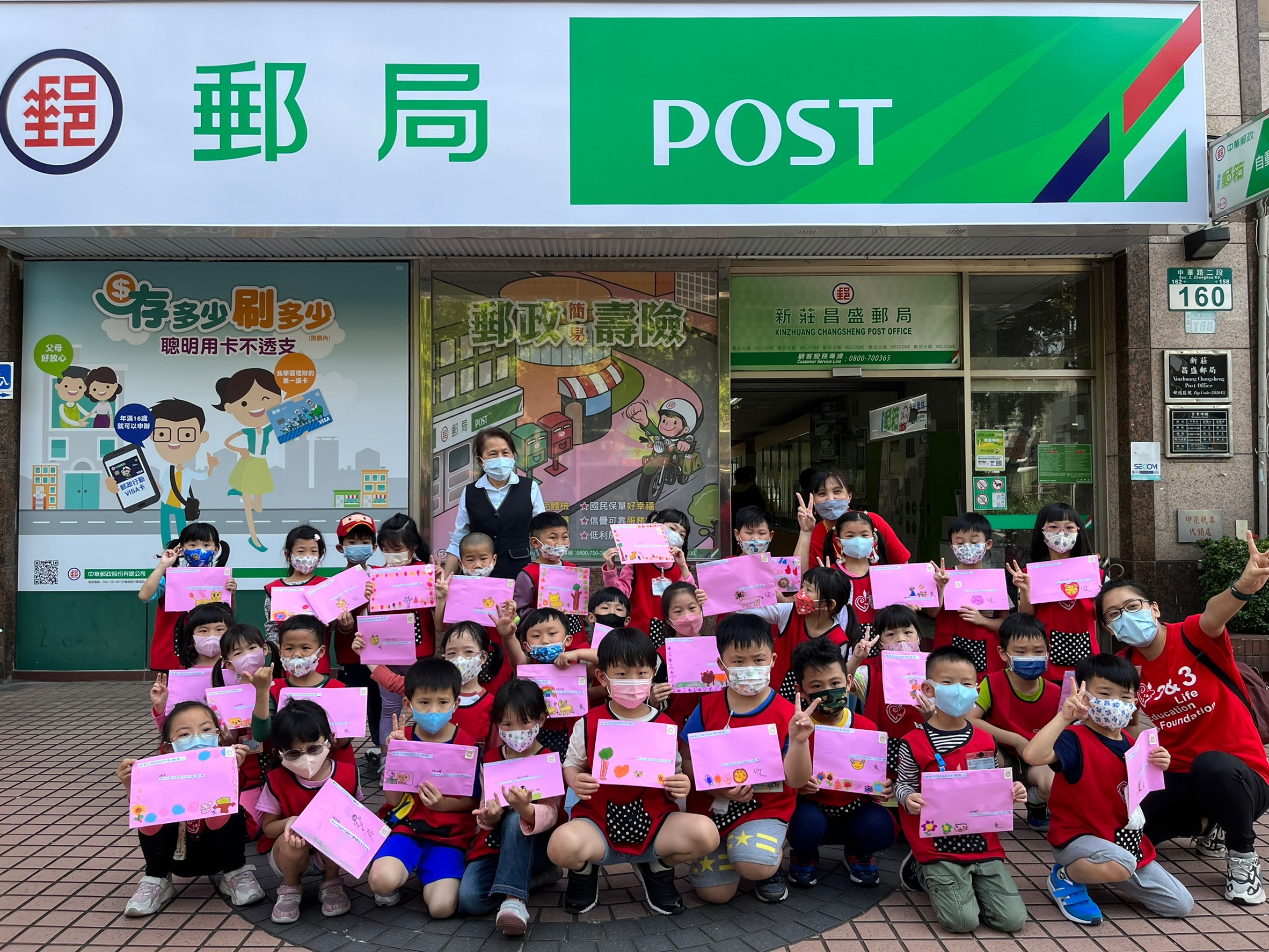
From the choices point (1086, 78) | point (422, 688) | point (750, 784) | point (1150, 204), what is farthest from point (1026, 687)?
point (1086, 78)

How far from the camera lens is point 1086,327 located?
7488 millimetres

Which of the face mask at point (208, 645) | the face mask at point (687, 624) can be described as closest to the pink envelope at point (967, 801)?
the face mask at point (687, 624)

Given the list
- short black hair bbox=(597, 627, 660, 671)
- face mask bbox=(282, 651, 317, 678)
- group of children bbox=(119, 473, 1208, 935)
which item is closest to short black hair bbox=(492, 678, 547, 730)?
group of children bbox=(119, 473, 1208, 935)

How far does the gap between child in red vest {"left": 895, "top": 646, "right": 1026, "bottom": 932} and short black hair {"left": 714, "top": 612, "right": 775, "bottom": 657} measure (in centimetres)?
68

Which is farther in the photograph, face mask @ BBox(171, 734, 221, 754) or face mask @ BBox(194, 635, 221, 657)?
face mask @ BBox(194, 635, 221, 657)

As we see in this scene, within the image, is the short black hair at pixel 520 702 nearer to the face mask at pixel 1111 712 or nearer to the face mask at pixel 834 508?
the face mask at pixel 834 508

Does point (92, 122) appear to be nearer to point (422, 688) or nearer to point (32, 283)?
point (32, 283)

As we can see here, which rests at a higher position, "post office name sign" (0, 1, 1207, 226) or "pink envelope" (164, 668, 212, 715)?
"post office name sign" (0, 1, 1207, 226)

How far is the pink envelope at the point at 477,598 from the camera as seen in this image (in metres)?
4.07

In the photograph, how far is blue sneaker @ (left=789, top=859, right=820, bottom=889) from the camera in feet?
11.4

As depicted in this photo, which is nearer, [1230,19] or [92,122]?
[92,122]

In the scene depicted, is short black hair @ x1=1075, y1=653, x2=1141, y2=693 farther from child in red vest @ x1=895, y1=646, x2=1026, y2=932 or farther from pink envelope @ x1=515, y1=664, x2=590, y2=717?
pink envelope @ x1=515, y1=664, x2=590, y2=717

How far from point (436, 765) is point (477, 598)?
95 cm

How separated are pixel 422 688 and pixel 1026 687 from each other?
2.77 metres
